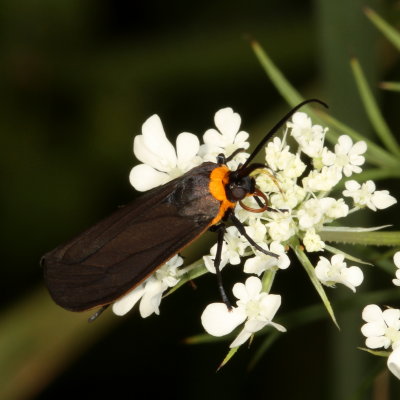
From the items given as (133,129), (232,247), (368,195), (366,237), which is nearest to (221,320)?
(232,247)

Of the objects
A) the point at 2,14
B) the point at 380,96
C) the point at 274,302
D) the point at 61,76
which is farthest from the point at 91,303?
the point at 2,14

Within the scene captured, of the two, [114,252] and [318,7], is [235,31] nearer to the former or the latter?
[318,7]

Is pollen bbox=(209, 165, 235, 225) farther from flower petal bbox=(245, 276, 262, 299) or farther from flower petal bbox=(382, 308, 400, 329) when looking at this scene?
flower petal bbox=(382, 308, 400, 329)

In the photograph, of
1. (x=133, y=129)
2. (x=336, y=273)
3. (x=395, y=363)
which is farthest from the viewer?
(x=133, y=129)

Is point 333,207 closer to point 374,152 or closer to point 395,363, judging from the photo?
point 395,363

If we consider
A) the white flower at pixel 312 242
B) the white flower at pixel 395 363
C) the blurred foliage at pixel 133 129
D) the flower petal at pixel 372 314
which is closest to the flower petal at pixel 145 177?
the white flower at pixel 312 242
